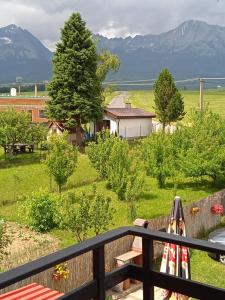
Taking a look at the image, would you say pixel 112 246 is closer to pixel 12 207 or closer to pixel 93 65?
pixel 12 207

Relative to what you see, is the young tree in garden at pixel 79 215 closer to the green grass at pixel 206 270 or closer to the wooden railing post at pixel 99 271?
the green grass at pixel 206 270

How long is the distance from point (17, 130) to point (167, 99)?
17.2m

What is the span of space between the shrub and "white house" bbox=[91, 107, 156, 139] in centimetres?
2783

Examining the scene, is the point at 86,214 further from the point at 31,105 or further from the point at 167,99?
the point at 31,105

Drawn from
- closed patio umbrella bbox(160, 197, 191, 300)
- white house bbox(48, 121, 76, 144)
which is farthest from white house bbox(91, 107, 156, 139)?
closed patio umbrella bbox(160, 197, 191, 300)

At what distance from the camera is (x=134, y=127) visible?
158ft

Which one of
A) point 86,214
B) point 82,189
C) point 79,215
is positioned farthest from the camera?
point 82,189

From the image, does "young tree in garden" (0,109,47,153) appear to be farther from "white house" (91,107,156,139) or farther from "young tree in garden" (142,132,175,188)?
"young tree in garden" (142,132,175,188)

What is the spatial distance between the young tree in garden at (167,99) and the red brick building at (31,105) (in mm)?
15453

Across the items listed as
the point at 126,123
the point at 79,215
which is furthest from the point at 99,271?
the point at 126,123

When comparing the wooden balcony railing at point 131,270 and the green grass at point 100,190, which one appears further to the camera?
the green grass at point 100,190

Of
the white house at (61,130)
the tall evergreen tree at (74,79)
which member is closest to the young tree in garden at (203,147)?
the tall evergreen tree at (74,79)

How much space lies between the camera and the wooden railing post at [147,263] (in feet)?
8.74

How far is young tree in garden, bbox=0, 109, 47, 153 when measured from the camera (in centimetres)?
3472
